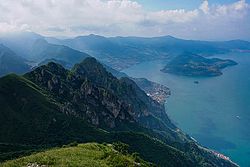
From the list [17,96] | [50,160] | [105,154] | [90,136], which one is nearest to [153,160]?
[90,136]

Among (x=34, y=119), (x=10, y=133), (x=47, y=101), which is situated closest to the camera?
(x=10, y=133)

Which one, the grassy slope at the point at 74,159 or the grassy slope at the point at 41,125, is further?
the grassy slope at the point at 41,125

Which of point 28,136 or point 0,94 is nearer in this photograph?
point 28,136

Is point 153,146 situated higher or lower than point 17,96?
lower

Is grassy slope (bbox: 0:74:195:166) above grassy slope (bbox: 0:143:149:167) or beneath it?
beneath

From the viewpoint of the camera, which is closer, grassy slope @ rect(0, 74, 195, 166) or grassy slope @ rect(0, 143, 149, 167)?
grassy slope @ rect(0, 143, 149, 167)

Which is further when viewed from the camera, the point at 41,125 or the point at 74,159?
the point at 41,125

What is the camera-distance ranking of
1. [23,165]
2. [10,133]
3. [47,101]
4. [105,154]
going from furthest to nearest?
1. [47,101]
2. [10,133]
3. [105,154]
4. [23,165]

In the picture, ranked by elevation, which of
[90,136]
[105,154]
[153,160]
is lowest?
[153,160]

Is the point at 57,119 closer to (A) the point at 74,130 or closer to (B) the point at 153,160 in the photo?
(A) the point at 74,130

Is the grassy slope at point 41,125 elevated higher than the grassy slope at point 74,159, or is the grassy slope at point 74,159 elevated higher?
the grassy slope at point 74,159

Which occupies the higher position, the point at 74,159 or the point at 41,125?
the point at 74,159
